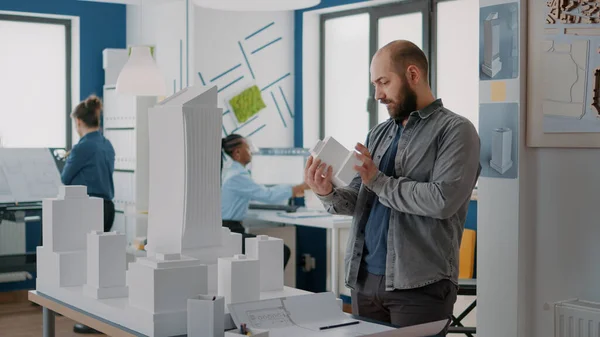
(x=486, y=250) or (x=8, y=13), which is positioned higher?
(x=8, y=13)

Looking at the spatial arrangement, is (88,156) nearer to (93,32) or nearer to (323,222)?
(323,222)

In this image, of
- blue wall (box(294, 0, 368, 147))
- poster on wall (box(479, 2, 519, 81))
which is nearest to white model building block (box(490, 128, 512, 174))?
poster on wall (box(479, 2, 519, 81))

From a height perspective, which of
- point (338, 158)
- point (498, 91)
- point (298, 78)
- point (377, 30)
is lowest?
point (338, 158)

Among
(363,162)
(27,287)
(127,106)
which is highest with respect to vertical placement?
(127,106)

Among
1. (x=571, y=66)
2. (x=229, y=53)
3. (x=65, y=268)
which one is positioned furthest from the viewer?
(x=229, y=53)

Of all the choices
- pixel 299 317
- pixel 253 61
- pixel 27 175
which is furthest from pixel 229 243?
pixel 253 61

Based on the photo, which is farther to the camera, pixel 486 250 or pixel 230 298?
pixel 486 250

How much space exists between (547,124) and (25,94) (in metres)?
5.35

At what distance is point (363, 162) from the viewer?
8.16ft

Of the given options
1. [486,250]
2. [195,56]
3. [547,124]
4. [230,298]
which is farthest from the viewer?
[195,56]

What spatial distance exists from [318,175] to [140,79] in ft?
11.7

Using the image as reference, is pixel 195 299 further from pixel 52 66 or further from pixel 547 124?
pixel 52 66

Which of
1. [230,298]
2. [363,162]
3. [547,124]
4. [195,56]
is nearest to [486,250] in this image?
[547,124]

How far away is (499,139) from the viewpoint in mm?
3301
